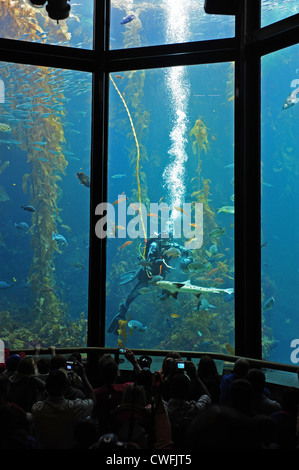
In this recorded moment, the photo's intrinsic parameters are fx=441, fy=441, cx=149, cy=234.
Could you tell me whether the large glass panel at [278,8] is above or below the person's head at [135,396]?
above

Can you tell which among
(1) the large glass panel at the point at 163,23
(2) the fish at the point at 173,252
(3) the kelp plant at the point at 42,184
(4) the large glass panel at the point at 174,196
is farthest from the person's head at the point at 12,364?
(1) the large glass panel at the point at 163,23

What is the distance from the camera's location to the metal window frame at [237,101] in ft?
14.1

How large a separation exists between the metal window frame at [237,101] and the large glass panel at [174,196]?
4.84m

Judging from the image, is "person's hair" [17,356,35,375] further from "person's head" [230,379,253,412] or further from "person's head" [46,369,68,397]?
"person's head" [230,379,253,412]

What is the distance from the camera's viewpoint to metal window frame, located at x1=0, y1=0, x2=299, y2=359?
4.31m

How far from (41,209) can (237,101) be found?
12213mm

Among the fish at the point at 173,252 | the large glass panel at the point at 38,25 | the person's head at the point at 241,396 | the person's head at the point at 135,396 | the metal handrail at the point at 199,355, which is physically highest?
the large glass panel at the point at 38,25

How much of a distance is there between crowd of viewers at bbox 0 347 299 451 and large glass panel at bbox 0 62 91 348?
676cm

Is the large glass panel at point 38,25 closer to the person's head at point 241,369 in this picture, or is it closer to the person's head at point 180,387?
the person's head at point 241,369

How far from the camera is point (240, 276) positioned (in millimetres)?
4328

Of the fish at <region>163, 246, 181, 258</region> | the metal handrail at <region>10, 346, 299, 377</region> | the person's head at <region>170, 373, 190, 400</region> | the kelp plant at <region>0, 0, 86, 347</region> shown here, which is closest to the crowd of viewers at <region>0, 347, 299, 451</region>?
the person's head at <region>170, 373, 190, 400</region>

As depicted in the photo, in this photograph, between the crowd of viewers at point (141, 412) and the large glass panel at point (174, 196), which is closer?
the crowd of viewers at point (141, 412)

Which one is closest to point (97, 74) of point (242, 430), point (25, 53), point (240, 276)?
point (25, 53)
